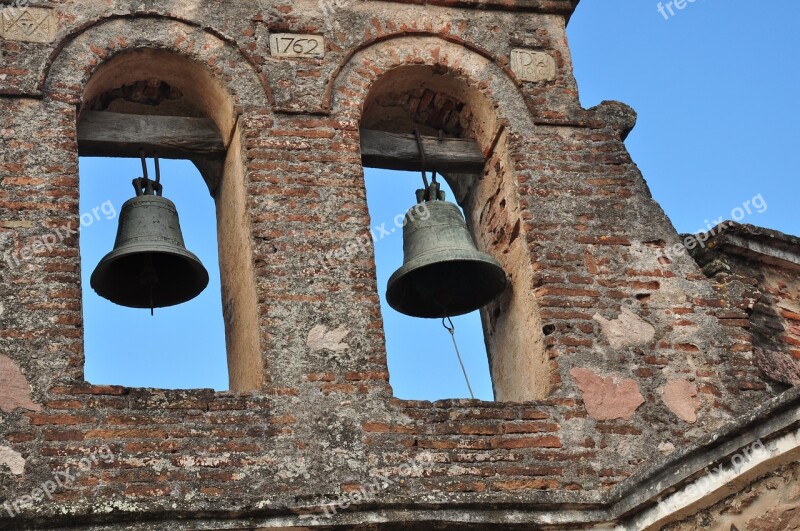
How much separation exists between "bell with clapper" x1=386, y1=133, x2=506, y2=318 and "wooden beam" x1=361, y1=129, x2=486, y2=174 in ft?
1.16

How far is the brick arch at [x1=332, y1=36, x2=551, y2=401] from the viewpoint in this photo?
8836 millimetres

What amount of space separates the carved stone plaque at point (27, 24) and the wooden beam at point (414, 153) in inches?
72.8

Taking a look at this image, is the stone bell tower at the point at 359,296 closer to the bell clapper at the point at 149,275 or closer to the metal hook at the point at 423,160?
the metal hook at the point at 423,160

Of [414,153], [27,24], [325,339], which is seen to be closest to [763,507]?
[325,339]

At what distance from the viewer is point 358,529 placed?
24.3 ft

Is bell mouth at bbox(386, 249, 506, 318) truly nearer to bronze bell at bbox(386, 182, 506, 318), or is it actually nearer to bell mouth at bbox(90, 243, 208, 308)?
bronze bell at bbox(386, 182, 506, 318)

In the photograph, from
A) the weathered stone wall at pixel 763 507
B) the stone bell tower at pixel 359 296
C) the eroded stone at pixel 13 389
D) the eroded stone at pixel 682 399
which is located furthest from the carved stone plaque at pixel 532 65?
the eroded stone at pixel 13 389

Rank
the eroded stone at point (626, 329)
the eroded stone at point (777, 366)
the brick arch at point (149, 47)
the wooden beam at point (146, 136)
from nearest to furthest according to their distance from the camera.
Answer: the eroded stone at point (626, 329) → the brick arch at point (149, 47) → the wooden beam at point (146, 136) → the eroded stone at point (777, 366)

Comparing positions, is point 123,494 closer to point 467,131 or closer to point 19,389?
point 19,389

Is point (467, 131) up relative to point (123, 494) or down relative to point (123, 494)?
up

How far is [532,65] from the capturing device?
31.0 feet

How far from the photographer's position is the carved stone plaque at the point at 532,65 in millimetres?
9398

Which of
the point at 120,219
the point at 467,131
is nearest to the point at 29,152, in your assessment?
the point at 120,219

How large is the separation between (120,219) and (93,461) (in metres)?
1.64
